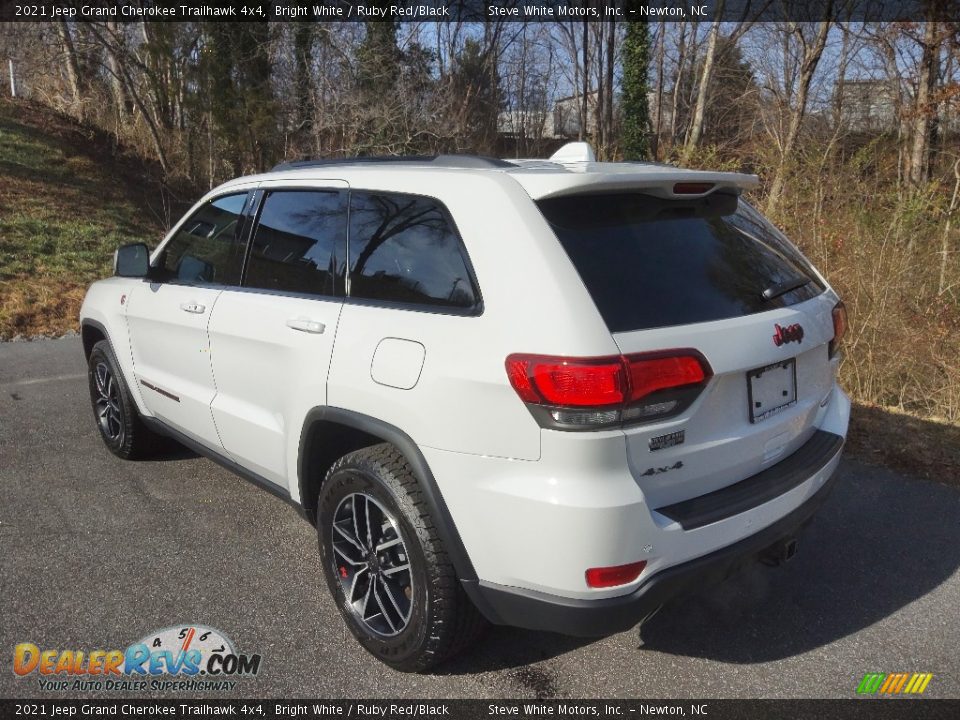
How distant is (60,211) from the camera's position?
45.7ft

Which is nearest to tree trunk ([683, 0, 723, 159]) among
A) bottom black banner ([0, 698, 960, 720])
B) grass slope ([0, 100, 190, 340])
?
grass slope ([0, 100, 190, 340])

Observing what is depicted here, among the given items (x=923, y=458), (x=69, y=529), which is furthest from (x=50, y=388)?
(x=923, y=458)

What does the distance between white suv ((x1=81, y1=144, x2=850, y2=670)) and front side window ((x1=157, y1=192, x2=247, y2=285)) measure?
1.16 ft

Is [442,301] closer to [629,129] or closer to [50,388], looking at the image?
[50,388]

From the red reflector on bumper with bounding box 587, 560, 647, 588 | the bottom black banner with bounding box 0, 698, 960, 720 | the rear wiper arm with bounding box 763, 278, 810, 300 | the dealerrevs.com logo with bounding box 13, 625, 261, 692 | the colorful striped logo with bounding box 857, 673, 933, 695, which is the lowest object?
the colorful striped logo with bounding box 857, 673, 933, 695

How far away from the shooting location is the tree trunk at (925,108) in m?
11.1

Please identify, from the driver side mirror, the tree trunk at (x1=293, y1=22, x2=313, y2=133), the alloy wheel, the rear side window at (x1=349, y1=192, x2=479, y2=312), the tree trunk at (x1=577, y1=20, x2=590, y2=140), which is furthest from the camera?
the tree trunk at (x1=577, y1=20, x2=590, y2=140)

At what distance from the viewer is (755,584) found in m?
3.27

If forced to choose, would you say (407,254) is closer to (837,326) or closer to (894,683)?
(837,326)

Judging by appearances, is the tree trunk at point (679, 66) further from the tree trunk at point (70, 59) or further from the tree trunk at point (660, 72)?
the tree trunk at point (70, 59)

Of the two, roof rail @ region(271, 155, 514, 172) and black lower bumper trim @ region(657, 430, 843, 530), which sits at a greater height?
roof rail @ region(271, 155, 514, 172)

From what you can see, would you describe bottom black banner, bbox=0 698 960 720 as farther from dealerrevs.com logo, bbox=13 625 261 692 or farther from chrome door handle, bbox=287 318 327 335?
chrome door handle, bbox=287 318 327 335

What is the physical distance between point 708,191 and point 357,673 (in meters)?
2.12

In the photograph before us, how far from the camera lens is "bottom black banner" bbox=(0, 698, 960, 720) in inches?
97.6
